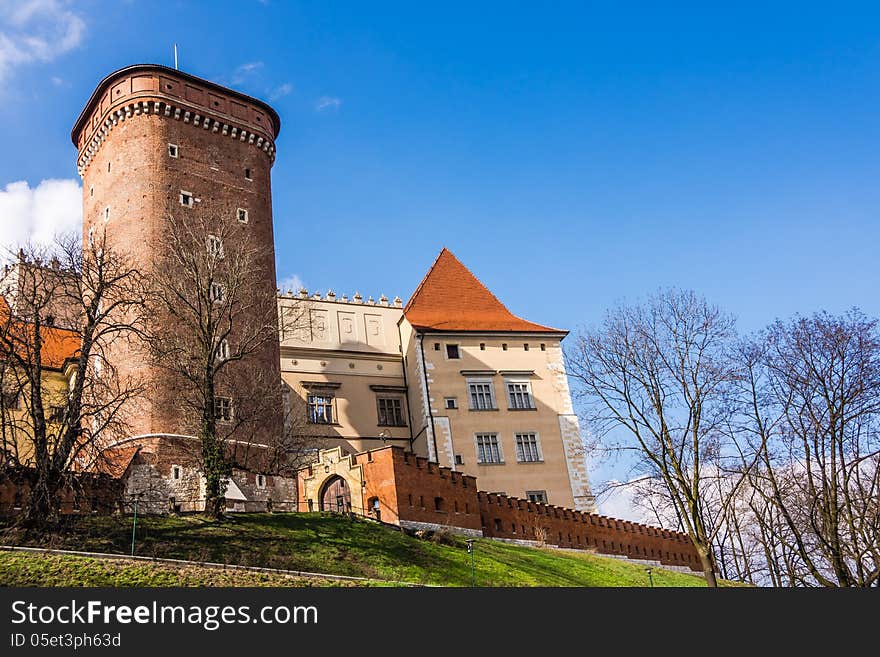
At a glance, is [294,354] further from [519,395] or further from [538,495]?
[538,495]

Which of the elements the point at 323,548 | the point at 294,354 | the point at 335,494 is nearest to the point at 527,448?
the point at 294,354

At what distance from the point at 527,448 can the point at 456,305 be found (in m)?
8.77

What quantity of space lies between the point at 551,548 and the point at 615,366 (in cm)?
940

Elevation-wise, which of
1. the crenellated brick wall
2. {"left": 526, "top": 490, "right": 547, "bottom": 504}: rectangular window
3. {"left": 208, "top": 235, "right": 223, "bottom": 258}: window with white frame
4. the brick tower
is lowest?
the crenellated brick wall

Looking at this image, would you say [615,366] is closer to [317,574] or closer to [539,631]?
[317,574]

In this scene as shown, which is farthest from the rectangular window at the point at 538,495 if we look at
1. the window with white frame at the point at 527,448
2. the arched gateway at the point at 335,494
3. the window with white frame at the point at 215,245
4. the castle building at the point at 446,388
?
the window with white frame at the point at 215,245

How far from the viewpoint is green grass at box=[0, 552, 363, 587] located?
17062 mm

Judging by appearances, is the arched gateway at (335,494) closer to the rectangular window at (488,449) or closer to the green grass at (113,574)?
the green grass at (113,574)

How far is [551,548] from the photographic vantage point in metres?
33.2

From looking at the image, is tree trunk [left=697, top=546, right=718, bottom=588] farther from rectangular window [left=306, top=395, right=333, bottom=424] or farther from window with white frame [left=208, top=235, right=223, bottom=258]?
rectangular window [left=306, top=395, right=333, bottom=424]

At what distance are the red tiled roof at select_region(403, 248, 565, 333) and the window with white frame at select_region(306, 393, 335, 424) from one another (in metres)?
5.28

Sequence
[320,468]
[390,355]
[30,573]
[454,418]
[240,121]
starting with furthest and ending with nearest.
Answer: [390,355], [454,418], [240,121], [320,468], [30,573]

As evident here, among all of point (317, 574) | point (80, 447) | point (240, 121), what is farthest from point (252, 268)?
point (317, 574)

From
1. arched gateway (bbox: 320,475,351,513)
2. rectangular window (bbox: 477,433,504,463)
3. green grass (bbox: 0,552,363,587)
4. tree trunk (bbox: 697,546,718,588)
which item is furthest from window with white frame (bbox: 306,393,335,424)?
green grass (bbox: 0,552,363,587)
